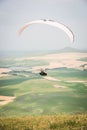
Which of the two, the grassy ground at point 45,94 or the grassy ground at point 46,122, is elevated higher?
the grassy ground at point 45,94

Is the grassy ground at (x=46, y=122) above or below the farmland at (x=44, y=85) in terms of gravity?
below

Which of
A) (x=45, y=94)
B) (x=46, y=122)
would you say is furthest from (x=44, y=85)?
(x=46, y=122)

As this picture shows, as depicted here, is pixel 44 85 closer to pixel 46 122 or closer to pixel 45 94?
pixel 45 94

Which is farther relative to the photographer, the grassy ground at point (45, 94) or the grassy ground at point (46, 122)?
the grassy ground at point (45, 94)

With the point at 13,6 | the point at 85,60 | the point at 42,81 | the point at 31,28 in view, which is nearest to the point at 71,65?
the point at 85,60

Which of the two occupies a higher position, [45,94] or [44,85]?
[44,85]

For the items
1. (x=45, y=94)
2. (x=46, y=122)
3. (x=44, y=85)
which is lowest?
(x=46, y=122)

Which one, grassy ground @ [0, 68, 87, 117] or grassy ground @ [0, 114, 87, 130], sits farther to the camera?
grassy ground @ [0, 68, 87, 117]

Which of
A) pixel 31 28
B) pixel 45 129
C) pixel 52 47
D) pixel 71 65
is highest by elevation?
pixel 31 28

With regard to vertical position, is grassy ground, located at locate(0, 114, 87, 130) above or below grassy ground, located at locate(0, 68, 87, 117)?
below

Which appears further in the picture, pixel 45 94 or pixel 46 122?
pixel 45 94

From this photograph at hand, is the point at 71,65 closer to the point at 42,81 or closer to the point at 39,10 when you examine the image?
the point at 42,81
